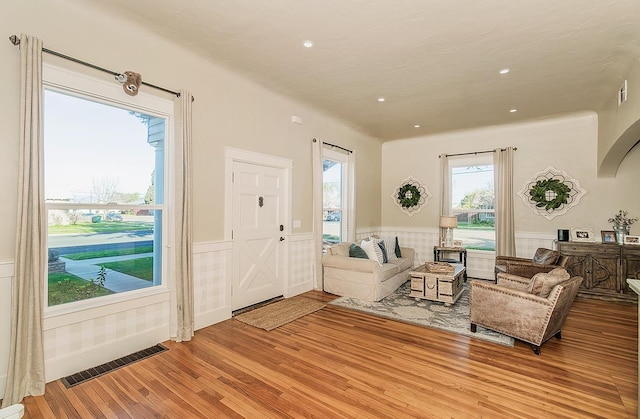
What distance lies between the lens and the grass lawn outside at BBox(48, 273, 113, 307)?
8.52 feet

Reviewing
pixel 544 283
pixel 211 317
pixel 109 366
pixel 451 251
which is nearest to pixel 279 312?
pixel 211 317

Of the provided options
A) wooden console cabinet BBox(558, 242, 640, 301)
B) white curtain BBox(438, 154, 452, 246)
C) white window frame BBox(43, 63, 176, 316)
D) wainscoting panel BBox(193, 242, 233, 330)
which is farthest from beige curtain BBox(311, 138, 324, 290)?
wooden console cabinet BBox(558, 242, 640, 301)

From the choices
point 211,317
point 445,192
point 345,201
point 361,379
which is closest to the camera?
point 361,379

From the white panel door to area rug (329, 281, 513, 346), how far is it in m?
1.07

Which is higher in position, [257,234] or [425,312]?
[257,234]

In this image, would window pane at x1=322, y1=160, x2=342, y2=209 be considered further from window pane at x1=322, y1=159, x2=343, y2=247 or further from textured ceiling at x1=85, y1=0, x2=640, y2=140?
textured ceiling at x1=85, y1=0, x2=640, y2=140

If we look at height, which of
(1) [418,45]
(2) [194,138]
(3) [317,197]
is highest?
(1) [418,45]

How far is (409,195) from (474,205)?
135 cm

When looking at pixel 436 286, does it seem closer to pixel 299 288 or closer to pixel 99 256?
pixel 299 288

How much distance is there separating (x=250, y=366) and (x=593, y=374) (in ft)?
9.73

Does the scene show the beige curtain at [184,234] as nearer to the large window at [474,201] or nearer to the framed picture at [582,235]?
the large window at [474,201]

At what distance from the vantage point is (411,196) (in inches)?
278

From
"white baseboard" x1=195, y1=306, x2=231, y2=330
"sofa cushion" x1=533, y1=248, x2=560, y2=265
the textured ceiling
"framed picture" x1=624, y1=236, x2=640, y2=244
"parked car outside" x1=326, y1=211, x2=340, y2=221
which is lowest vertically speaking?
"white baseboard" x1=195, y1=306, x2=231, y2=330

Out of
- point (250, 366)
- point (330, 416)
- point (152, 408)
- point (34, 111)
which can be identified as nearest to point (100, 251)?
point (34, 111)
